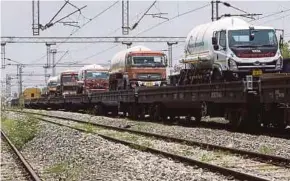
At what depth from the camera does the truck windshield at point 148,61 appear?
108 ft

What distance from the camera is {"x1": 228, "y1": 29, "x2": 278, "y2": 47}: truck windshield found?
66.5 feet

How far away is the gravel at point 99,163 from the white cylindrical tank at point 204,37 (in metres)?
5.71

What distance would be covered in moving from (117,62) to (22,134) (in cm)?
1379

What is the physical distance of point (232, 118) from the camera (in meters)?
19.1

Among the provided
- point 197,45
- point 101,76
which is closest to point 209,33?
point 197,45

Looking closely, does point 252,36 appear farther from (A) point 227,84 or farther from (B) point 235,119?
(B) point 235,119

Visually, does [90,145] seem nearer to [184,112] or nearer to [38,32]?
[184,112]

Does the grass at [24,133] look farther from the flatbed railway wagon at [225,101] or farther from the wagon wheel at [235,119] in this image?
the wagon wheel at [235,119]

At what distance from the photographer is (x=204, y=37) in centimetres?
2269

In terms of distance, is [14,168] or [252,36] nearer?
[14,168]

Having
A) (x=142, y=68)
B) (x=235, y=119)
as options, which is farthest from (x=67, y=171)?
(x=142, y=68)

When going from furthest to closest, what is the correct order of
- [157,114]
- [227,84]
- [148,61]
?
[148,61] → [157,114] → [227,84]

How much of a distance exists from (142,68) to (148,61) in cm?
66

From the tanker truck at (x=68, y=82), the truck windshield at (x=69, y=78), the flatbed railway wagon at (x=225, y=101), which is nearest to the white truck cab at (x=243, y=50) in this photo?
the flatbed railway wagon at (x=225, y=101)
